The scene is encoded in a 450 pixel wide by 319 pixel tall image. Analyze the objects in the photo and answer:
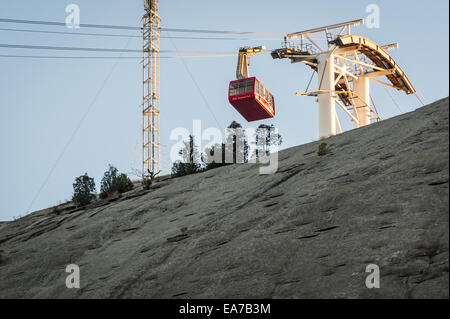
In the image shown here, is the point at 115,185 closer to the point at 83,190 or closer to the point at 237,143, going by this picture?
the point at 83,190

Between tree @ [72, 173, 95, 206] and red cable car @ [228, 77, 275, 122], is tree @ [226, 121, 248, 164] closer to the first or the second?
red cable car @ [228, 77, 275, 122]

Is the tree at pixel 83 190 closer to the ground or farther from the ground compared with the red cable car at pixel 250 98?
closer to the ground

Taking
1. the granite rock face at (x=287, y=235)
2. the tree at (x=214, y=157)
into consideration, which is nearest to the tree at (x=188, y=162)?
the tree at (x=214, y=157)

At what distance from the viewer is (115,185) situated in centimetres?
4716

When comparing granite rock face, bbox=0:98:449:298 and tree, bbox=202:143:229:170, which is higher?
tree, bbox=202:143:229:170

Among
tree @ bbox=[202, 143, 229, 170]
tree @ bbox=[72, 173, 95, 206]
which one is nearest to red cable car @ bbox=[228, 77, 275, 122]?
tree @ bbox=[202, 143, 229, 170]

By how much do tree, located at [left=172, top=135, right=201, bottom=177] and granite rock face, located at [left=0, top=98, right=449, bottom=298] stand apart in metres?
11.6

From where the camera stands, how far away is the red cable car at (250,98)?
145 feet

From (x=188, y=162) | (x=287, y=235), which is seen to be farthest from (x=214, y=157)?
(x=287, y=235)

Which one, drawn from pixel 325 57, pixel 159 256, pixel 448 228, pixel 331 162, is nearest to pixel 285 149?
pixel 331 162

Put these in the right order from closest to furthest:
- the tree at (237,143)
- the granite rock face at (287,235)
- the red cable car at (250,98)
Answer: the granite rock face at (287,235)
the red cable car at (250,98)
the tree at (237,143)

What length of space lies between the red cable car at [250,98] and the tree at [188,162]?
21.3ft

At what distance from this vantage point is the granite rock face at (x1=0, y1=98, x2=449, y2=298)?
16281 millimetres

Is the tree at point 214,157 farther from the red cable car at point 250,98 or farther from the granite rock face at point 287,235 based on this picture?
the granite rock face at point 287,235
